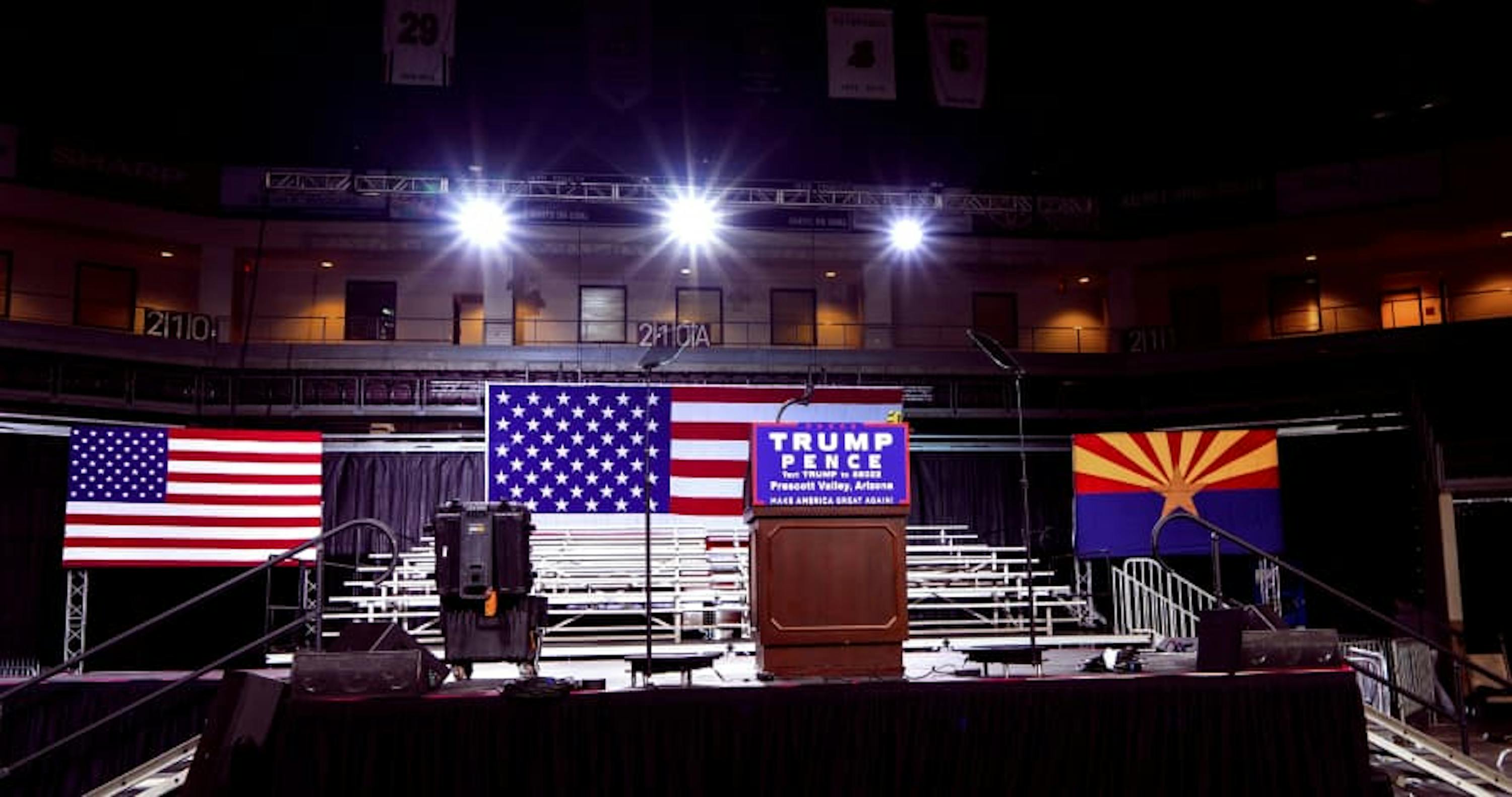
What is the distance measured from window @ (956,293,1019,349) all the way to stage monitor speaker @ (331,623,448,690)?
65.7 feet

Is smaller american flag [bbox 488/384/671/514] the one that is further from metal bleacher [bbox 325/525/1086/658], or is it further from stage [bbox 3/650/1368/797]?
stage [bbox 3/650/1368/797]

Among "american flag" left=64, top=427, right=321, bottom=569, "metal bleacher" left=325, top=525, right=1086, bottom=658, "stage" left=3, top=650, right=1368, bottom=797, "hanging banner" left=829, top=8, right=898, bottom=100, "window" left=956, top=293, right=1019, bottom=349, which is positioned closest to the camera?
"stage" left=3, top=650, right=1368, bottom=797

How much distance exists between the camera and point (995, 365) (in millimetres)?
19078

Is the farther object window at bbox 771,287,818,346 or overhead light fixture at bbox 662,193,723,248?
window at bbox 771,287,818,346

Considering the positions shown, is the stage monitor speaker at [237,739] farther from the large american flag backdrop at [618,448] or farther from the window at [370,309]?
the window at [370,309]

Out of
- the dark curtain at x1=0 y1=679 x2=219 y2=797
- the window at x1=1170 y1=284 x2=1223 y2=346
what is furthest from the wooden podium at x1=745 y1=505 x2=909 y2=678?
the window at x1=1170 y1=284 x2=1223 y2=346

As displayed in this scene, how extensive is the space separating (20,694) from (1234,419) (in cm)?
1762

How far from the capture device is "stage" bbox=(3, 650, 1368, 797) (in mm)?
5246

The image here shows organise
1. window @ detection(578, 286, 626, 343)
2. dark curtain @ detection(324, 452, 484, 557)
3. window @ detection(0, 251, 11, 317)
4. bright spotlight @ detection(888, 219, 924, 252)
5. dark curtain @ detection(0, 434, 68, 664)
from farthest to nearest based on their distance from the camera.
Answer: window @ detection(578, 286, 626, 343) → bright spotlight @ detection(888, 219, 924, 252) → window @ detection(0, 251, 11, 317) → dark curtain @ detection(324, 452, 484, 557) → dark curtain @ detection(0, 434, 68, 664)

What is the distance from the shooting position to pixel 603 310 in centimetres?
2361

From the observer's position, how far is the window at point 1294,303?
77.5 ft

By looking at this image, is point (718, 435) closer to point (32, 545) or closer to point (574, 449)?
point (574, 449)

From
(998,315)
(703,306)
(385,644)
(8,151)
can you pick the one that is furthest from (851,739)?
(998,315)

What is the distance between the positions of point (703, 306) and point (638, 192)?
20.4ft
